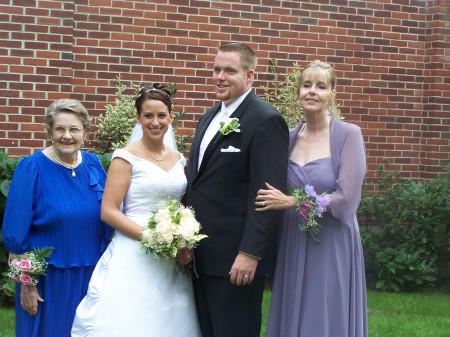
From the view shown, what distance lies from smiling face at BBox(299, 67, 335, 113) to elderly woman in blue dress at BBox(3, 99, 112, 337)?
1.37 m

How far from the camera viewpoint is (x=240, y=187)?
5062mm

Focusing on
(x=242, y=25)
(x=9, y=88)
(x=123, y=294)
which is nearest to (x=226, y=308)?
(x=123, y=294)

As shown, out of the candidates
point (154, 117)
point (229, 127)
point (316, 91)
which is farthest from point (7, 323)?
point (316, 91)

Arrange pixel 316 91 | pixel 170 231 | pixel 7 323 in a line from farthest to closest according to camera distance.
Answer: pixel 7 323 < pixel 316 91 < pixel 170 231

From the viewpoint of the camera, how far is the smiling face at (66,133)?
5.03 meters

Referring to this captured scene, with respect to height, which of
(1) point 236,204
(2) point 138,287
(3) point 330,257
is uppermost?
(1) point 236,204

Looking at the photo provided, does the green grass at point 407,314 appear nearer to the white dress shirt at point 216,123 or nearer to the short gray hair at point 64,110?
the white dress shirt at point 216,123

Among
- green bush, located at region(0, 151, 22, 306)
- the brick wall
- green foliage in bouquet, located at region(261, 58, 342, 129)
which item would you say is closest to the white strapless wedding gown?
green bush, located at region(0, 151, 22, 306)

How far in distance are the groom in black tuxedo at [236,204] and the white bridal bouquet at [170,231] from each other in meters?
0.20

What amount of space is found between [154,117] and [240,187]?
2.19 feet

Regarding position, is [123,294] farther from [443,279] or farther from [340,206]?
[443,279]

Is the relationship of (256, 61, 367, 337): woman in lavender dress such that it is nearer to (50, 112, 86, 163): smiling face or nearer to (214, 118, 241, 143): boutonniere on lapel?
(214, 118, 241, 143): boutonniere on lapel

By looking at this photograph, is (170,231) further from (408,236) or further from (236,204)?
(408,236)

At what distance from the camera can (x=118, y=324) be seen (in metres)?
4.97
